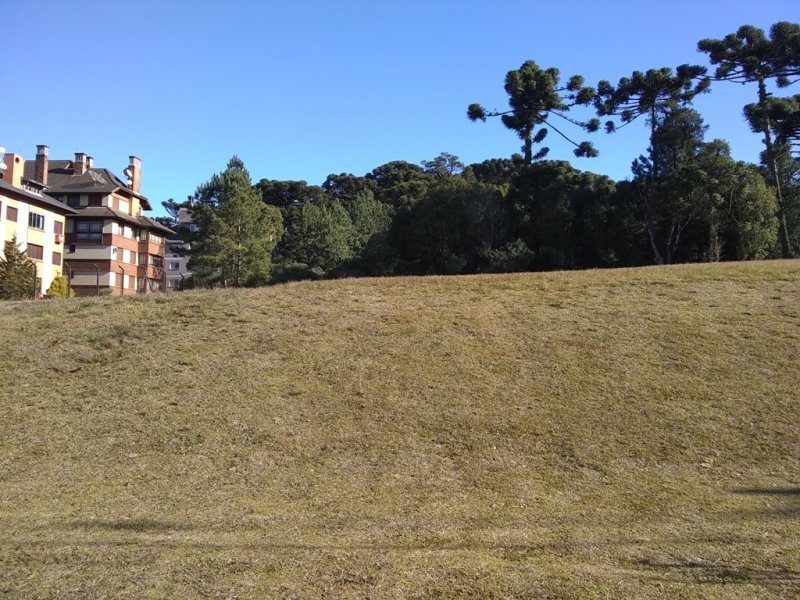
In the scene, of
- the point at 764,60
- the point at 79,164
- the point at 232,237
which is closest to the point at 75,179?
the point at 79,164

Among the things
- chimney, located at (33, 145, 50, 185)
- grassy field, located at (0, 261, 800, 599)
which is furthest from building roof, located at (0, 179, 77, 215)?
grassy field, located at (0, 261, 800, 599)

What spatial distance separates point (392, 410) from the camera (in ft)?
31.0

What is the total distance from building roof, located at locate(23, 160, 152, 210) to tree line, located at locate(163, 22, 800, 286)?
53.1 ft

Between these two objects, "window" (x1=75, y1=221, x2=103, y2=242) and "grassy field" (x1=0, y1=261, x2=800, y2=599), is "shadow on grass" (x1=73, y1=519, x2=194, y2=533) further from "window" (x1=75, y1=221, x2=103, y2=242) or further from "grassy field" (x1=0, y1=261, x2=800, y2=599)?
"window" (x1=75, y1=221, x2=103, y2=242)

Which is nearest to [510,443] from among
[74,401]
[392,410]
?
[392,410]

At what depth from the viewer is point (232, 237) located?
1645 inches

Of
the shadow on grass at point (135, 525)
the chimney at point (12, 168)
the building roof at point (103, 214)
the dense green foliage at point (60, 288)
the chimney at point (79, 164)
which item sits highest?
the chimney at point (79, 164)

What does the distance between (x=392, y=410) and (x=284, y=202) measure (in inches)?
2932

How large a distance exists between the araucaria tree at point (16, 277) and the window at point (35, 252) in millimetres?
8279

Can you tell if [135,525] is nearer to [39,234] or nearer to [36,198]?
[36,198]

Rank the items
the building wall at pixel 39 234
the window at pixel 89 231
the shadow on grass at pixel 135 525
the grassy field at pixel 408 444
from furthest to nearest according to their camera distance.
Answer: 1. the window at pixel 89 231
2. the building wall at pixel 39 234
3. the shadow on grass at pixel 135 525
4. the grassy field at pixel 408 444

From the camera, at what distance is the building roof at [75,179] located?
53312 millimetres

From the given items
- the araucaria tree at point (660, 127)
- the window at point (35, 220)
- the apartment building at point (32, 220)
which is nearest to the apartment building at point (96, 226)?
the apartment building at point (32, 220)

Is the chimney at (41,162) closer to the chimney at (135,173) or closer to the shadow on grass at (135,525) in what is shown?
the chimney at (135,173)
